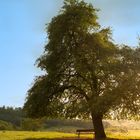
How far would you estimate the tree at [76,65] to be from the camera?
4238cm

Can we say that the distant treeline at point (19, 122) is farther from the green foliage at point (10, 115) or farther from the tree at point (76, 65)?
the tree at point (76, 65)

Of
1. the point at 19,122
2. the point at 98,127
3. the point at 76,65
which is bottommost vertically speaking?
the point at 98,127

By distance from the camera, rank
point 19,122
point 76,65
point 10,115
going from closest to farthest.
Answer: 1. point 76,65
2. point 19,122
3. point 10,115

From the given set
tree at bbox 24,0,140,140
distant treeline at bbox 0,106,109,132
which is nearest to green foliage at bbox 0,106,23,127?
distant treeline at bbox 0,106,109,132

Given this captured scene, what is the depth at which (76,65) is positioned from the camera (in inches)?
1683

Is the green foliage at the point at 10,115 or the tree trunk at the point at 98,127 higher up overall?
the green foliage at the point at 10,115

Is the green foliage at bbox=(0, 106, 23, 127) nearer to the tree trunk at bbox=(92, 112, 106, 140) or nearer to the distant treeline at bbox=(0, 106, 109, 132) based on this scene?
the distant treeline at bbox=(0, 106, 109, 132)

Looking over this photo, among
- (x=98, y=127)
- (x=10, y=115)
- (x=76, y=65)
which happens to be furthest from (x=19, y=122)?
(x=76, y=65)

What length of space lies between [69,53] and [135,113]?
350 inches

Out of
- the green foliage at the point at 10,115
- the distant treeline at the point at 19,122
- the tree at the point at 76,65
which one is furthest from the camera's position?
the green foliage at the point at 10,115

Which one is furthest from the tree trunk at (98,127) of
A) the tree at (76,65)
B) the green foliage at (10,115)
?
the green foliage at (10,115)

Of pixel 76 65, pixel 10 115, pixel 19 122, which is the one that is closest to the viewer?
pixel 76 65

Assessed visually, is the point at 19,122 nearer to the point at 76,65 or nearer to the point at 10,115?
the point at 10,115

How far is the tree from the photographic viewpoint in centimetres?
4238
